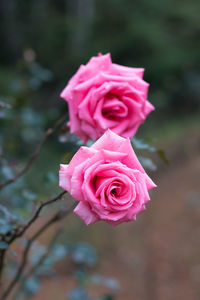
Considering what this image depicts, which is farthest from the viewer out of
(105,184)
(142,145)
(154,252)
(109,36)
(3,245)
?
(109,36)

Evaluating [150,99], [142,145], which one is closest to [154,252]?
[142,145]

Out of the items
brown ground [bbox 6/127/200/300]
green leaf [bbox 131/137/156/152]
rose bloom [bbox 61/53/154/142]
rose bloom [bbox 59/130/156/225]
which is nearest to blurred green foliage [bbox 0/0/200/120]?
brown ground [bbox 6/127/200/300]

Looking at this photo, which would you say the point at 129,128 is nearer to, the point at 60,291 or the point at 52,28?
the point at 60,291

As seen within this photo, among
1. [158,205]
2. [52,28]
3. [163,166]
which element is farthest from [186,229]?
[52,28]

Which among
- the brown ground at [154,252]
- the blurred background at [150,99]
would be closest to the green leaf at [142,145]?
the blurred background at [150,99]

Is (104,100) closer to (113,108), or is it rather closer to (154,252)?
(113,108)

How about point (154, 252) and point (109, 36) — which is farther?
point (109, 36)

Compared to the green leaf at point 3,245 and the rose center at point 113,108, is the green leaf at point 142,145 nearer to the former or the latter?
the rose center at point 113,108

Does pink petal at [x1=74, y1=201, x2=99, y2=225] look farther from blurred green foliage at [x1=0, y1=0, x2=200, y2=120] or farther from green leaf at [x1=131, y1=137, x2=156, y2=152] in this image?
blurred green foliage at [x1=0, y1=0, x2=200, y2=120]
